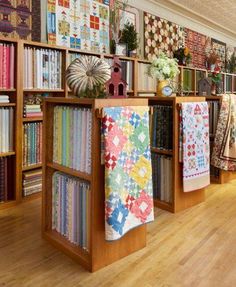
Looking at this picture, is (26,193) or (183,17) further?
(183,17)

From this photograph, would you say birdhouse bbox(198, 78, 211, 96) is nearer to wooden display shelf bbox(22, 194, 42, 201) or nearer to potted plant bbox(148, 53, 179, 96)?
potted plant bbox(148, 53, 179, 96)

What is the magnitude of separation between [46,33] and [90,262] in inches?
107

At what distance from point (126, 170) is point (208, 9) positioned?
4803mm

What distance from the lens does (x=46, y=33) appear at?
3701 millimetres

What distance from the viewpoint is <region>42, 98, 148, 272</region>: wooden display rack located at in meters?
1.93

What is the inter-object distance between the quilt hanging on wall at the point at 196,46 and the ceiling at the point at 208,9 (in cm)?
30

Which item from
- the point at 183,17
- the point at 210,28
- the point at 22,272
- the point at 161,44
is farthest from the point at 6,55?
the point at 210,28

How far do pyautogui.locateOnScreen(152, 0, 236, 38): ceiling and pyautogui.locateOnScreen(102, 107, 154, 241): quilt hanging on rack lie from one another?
3889mm

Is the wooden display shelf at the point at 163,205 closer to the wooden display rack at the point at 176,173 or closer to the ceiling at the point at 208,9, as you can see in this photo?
the wooden display rack at the point at 176,173

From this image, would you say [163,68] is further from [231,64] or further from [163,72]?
[231,64]

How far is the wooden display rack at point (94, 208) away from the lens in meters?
1.93

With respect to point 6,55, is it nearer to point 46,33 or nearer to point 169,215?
point 46,33

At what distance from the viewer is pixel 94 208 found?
1.94 metres

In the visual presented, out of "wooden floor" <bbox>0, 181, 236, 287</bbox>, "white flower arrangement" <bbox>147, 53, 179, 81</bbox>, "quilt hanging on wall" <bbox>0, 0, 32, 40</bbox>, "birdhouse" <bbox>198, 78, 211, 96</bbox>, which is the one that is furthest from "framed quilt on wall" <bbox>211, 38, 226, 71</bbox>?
"wooden floor" <bbox>0, 181, 236, 287</bbox>
